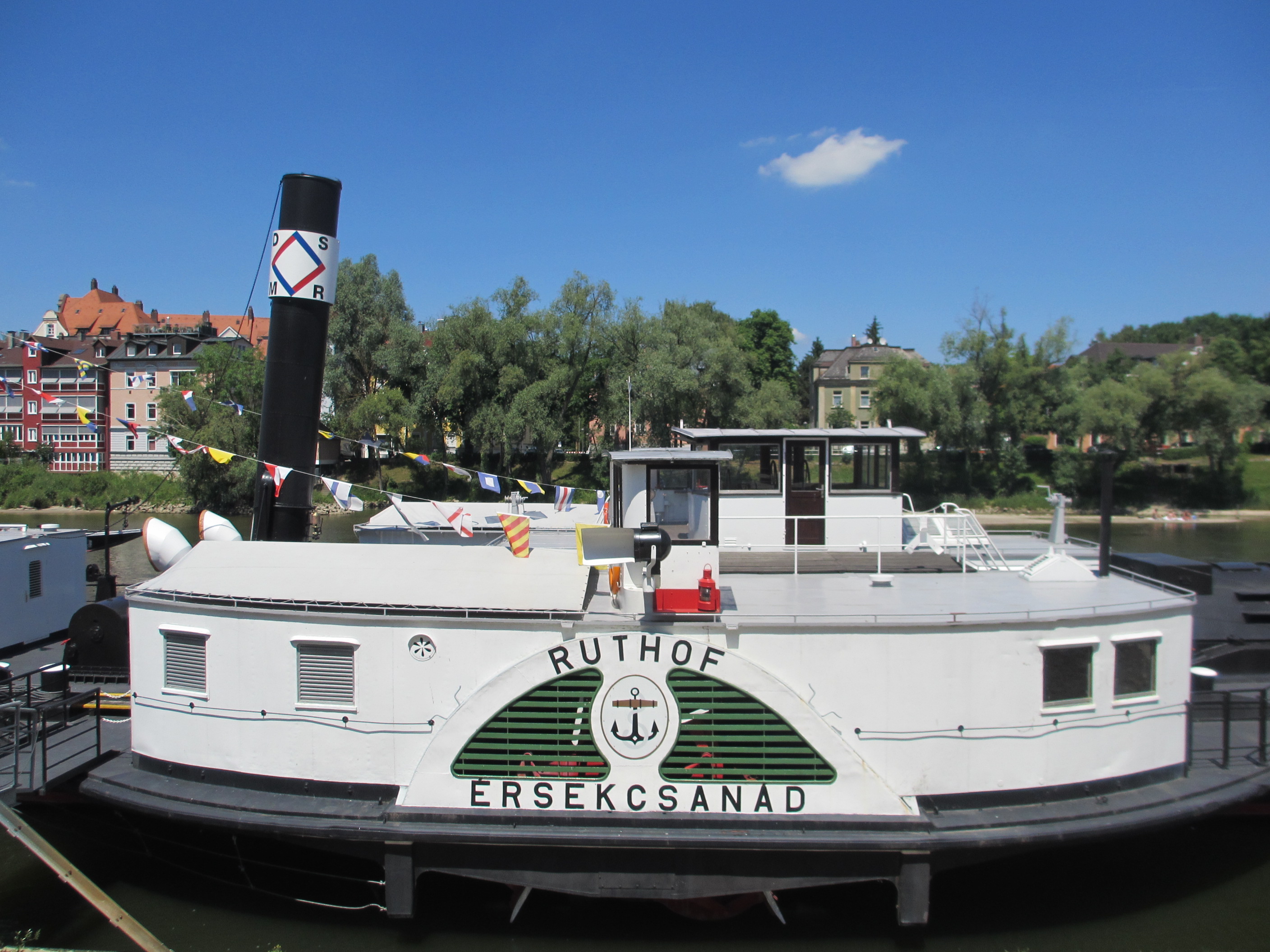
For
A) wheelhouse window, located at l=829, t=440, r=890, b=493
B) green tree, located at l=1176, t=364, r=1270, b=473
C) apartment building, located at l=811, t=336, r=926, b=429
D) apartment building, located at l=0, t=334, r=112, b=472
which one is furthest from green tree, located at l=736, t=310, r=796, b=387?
wheelhouse window, located at l=829, t=440, r=890, b=493

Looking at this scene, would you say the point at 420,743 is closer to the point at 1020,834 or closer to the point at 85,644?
the point at 1020,834

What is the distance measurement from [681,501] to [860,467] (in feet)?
11.5

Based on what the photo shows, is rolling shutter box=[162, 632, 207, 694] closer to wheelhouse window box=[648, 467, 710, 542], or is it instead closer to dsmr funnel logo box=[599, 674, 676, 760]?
dsmr funnel logo box=[599, 674, 676, 760]

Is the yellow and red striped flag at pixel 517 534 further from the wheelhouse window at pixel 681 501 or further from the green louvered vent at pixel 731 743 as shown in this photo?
the green louvered vent at pixel 731 743

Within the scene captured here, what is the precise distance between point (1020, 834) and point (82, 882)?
755cm

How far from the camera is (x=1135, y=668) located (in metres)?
6.88

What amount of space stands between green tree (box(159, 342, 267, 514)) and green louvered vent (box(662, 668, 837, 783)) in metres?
34.1

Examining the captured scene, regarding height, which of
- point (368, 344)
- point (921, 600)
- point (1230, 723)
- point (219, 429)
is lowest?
point (1230, 723)

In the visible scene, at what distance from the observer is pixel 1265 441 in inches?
2164

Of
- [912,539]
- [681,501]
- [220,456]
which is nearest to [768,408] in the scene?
[912,539]

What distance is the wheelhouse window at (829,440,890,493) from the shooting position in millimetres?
10352

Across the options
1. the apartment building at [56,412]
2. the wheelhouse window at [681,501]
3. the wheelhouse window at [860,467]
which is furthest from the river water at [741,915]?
the apartment building at [56,412]

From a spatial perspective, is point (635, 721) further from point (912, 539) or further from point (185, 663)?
point (912, 539)

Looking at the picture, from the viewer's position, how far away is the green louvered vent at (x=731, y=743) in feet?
20.5
